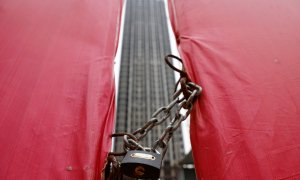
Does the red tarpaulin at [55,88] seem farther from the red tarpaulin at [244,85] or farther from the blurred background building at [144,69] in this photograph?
the blurred background building at [144,69]

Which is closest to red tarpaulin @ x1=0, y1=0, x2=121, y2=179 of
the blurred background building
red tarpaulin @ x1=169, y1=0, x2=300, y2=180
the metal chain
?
the metal chain

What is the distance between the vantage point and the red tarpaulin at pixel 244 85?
2.64 ft

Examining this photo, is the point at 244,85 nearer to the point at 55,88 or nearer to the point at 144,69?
the point at 55,88

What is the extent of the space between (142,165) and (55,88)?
1.73 feet

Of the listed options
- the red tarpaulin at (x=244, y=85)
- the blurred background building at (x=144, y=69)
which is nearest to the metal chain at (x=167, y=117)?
the red tarpaulin at (x=244, y=85)

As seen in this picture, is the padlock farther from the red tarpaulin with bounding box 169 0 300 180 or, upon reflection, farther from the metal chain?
the red tarpaulin with bounding box 169 0 300 180

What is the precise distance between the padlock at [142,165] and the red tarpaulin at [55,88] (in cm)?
11

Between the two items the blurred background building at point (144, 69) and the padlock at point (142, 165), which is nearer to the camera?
the padlock at point (142, 165)

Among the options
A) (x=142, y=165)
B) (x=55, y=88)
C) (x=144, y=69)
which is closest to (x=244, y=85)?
(x=142, y=165)

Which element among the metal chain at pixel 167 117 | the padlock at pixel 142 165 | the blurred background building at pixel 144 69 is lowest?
the padlock at pixel 142 165

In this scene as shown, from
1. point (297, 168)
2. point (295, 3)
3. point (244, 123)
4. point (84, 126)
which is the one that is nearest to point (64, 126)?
point (84, 126)

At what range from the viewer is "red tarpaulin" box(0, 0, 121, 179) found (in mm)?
819

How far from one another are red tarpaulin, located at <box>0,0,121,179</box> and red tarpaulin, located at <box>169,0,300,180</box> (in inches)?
16.3

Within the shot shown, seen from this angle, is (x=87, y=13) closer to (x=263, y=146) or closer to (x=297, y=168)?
(x=263, y=146)
